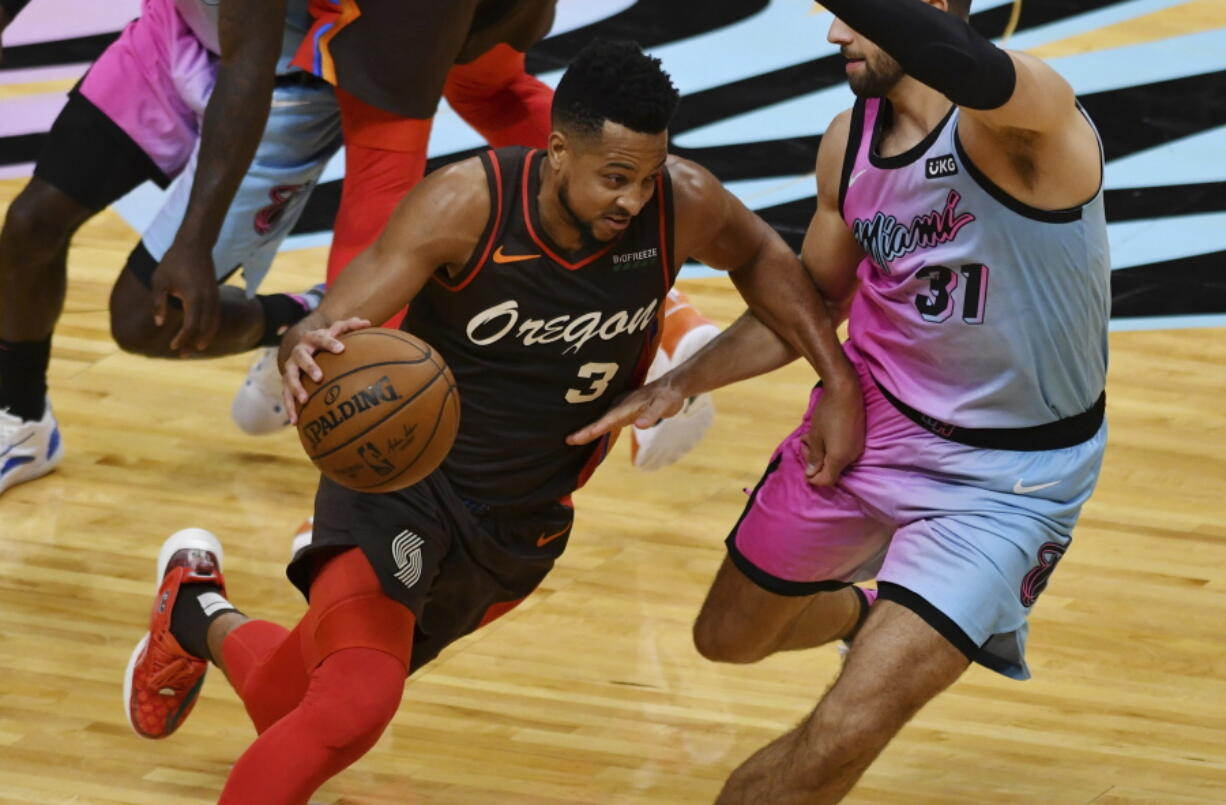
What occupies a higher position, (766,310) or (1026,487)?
(766,310)

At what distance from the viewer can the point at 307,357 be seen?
10.8 ft

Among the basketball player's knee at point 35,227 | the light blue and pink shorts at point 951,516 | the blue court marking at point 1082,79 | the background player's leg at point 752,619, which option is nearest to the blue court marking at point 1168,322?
the blue court marking at point 1082,79

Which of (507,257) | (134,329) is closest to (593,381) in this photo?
(507,257)

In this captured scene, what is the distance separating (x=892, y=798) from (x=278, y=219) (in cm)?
232

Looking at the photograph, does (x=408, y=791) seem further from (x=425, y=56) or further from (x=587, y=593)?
(x=425, y=56)

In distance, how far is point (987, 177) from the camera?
3426 millimetres

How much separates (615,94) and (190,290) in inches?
52.1

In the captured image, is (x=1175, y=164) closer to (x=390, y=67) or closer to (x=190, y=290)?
(x=390, y=67)

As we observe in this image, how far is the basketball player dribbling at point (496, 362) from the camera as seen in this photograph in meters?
3.44

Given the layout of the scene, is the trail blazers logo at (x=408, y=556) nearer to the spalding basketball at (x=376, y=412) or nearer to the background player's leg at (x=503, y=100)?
the spalding basketball at (x=376, y=412)

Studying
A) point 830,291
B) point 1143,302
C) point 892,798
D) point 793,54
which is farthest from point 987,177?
point 793,54

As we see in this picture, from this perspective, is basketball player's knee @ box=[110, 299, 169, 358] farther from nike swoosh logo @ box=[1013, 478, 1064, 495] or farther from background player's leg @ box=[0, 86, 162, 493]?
nike swoosh logo @ box=[1013, 478, 1064, 495]

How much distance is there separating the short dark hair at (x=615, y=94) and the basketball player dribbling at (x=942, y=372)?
0.36 metres

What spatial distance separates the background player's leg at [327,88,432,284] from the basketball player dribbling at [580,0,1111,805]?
1.17m
